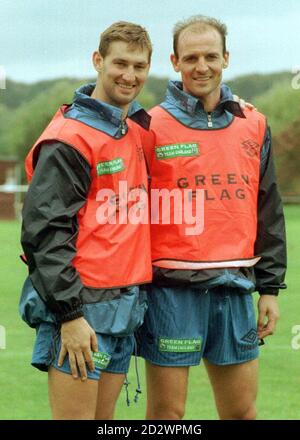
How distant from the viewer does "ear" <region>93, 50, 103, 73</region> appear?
2.80 meters

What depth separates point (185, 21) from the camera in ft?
9.89

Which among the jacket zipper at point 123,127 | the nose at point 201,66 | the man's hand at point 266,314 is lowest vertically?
the man's hand at point 266,314

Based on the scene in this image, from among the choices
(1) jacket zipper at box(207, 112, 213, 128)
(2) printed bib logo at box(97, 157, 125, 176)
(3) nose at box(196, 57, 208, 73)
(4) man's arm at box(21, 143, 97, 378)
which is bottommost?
(4) man's arm at box(21, 143, 97, 378)

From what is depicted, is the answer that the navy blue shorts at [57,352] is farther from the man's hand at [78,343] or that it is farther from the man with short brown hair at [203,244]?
the man with short brown hair at [203,244]

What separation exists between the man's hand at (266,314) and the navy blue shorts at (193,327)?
4.7 inches

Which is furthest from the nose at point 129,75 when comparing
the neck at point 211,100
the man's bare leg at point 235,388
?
the man's bare leg at point 235,388

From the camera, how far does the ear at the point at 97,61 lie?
2796 millimetres

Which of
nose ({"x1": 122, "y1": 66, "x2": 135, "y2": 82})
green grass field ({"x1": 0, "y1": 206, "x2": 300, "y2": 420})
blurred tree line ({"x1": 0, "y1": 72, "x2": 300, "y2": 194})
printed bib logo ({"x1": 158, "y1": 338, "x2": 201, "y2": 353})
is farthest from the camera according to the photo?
blurred tree line ({"x1": 0, "y1": 72, "x2": 300, "y2": 194})

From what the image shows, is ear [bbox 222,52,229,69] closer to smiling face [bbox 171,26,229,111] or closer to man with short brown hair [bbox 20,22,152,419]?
smiling face [bbox 171,26,229,111]

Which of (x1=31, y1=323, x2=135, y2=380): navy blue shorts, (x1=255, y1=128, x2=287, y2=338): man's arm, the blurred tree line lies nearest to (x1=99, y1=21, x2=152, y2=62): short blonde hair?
(x1=255, y1=128, x2=287, y2=338): man's arm

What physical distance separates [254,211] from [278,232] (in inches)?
4.5

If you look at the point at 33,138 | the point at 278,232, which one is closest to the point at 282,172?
the point at 33,138

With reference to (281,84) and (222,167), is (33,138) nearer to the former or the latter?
(281,84)

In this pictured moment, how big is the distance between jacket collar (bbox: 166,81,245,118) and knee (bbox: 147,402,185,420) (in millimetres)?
889
